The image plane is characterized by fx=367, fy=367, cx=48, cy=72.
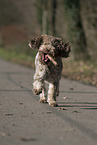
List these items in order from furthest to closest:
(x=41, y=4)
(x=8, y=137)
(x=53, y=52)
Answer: (x=41, y=4) < (x=53, y=52) < (x=8, y=137)

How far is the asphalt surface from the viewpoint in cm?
472

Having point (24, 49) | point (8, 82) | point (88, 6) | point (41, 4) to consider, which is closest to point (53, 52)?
point (8, 82)

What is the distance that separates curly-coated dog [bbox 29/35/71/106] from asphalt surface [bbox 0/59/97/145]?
0.42 metres

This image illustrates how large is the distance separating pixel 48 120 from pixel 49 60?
4.69 feet

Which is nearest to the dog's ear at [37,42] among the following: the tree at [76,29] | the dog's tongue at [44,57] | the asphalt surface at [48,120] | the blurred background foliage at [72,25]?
the dog's tongue at [44,57]

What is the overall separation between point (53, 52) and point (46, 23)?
19240 mm

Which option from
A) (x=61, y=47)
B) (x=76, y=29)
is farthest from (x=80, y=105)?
(x=76, y=29)

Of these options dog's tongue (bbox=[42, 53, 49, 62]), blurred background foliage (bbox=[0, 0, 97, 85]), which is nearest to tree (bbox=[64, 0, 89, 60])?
blurred background foliage (bbox=[0, 0, 97, 85])

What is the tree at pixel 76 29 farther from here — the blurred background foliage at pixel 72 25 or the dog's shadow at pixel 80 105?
the dog's shadow at pixel 80 105

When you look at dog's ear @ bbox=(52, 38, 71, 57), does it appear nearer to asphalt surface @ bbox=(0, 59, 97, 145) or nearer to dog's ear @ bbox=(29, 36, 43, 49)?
dog's ear @ bbox=(29, 36, 43, 49)

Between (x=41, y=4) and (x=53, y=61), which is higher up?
(x=41, y=4)

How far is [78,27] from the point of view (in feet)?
66.1

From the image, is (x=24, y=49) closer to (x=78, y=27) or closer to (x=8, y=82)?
(x=78, y=27)

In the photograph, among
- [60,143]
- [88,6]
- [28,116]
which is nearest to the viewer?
[60,143]
